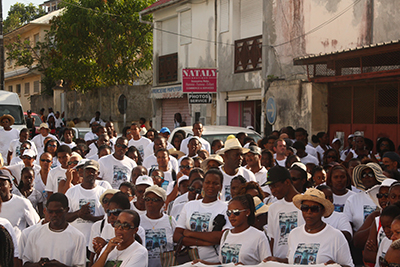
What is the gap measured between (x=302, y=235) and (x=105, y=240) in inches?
74.1

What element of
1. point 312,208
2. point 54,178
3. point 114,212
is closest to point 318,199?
point 312,208

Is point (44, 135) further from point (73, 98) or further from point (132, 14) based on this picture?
point (73, 98)

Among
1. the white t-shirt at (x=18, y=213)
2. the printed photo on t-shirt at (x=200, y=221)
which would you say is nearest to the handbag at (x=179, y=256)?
the printed photo on t-shirt at (x=200, y=221)

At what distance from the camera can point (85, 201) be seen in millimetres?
6309

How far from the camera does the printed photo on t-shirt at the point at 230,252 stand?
4.72 m

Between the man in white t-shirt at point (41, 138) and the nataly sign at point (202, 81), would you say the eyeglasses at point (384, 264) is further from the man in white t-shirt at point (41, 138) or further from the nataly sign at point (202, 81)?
the nataly sign at point (202, 81)

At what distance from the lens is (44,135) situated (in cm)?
1123

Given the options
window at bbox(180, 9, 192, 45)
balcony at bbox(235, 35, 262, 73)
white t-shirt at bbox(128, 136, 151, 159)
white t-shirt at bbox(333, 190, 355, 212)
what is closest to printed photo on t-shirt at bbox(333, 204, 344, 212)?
white t-shirt at bbox(333, 190, 355, 212)

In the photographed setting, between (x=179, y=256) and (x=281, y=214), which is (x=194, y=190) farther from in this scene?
(x=281, y=214)

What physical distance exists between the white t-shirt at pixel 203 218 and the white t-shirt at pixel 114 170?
2.68 meters

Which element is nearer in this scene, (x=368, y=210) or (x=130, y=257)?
(x=130, y=257)

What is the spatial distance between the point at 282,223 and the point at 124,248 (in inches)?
60.0

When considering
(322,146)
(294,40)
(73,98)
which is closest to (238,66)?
(294,40)

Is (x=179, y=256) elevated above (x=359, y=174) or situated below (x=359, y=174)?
below
